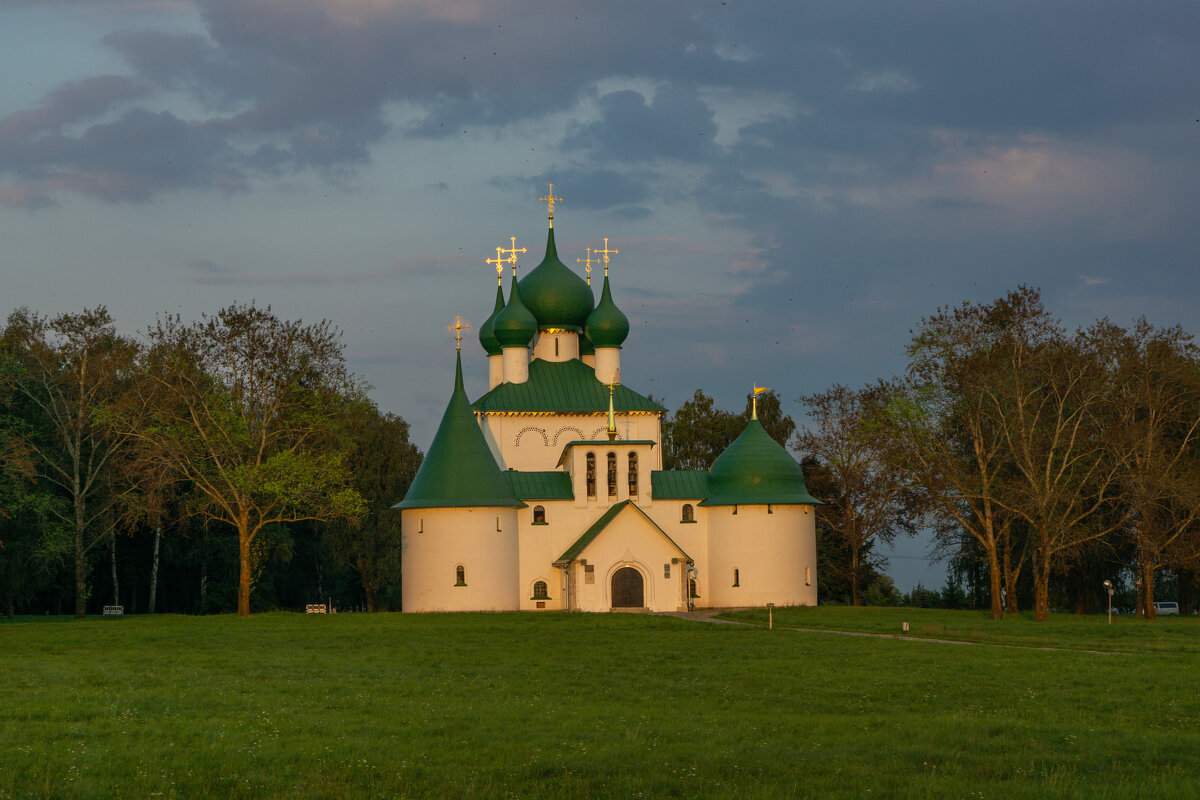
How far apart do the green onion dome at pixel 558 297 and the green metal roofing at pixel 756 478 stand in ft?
29.9

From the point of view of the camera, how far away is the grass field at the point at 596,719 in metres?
12.8

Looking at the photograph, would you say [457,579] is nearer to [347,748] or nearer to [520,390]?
[520,390]

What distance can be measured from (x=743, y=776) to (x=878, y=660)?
42.9ft

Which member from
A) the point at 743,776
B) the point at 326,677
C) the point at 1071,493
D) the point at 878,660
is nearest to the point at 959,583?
the point at 1071,493

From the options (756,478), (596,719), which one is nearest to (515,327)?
(756,478)

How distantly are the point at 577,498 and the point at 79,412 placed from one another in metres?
18.2

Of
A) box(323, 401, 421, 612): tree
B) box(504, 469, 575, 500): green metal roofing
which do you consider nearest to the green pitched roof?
box(504, 469, 575, 500): green metal roofing

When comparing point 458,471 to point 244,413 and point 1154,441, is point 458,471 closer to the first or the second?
point 244,413

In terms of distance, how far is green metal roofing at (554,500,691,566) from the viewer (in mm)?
47375

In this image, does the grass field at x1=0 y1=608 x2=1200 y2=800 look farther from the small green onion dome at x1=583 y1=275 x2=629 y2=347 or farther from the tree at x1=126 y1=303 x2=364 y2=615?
the small green onion dome at x1=583 y1=275 x2=629 y2=347

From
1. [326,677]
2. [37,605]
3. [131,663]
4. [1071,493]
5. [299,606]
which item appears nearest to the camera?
[326,677]

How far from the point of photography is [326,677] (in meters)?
22.5

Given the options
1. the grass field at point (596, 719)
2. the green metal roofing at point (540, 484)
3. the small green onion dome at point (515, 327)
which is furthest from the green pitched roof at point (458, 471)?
the grass field at point (596, 719)

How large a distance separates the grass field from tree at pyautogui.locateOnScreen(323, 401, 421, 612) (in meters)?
29.8
